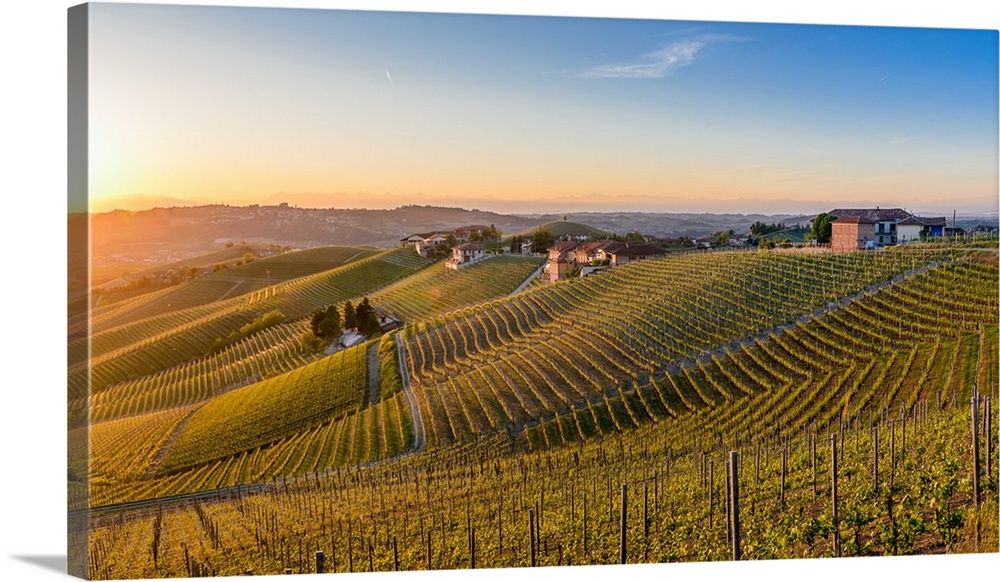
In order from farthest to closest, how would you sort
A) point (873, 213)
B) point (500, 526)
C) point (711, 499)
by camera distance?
point (873, 213) → point (500, 526) → point (711, 499)

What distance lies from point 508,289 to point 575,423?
2.30 meters

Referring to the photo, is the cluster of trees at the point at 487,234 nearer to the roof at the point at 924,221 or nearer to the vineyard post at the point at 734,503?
the vineyard post at the point at 734,503

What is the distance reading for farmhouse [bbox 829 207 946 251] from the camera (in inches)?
382

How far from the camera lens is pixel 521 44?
340 inches

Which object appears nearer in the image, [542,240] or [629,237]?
[629,237]

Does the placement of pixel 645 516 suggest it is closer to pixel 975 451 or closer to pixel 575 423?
pixel 575 423

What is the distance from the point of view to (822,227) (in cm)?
1003

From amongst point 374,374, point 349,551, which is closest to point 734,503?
point 349,551

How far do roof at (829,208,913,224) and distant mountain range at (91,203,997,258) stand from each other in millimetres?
371

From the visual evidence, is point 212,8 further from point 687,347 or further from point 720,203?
point 687,347

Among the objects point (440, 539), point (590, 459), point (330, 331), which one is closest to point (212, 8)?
point (330, 331)

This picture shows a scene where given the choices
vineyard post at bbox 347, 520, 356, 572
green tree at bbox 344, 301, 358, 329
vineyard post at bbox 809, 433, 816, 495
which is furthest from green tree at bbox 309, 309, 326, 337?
vineyard post at bbox 809, 433, 816, 495

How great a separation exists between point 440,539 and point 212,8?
17.2 ft

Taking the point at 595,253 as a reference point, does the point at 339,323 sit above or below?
below
